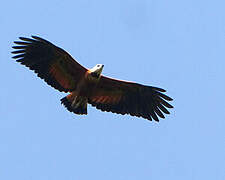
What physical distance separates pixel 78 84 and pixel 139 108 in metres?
2.53

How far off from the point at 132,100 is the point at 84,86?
80.7 inches

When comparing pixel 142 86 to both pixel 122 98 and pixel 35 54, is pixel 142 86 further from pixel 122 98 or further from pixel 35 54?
pixel 35 54

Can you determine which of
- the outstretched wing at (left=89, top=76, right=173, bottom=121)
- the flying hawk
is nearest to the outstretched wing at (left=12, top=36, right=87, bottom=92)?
the flying hawk

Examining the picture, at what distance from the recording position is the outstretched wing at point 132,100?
20.8 meters

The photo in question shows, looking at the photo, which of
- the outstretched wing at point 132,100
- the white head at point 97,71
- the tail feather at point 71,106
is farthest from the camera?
the outstretched wing at point 132,100

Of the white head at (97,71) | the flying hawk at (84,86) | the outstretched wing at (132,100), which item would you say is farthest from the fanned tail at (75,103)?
the white head at (97,71)

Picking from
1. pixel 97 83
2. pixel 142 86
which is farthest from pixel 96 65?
pixel 142 86

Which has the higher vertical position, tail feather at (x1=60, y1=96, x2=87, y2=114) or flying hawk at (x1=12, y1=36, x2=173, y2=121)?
flying hawk at (x1=12, y1=36, x2=173, y2=121)

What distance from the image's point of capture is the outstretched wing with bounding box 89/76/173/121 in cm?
2080

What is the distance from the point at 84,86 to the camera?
20125 millimetres

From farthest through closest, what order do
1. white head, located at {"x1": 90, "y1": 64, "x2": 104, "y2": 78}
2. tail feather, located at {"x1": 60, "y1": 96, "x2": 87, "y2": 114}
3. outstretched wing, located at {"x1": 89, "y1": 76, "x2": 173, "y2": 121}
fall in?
1. outstretched wing, located at {"x1": 89, "y1": 76, "x2": 173, "y2": 121}
2. tail feather, located at {"x1": 60, "y1": 96, "x2": 87, "y2": 114}
3. white head, located at {"x1": 90, "y1": 64, "x2": 104, "y2": 78}

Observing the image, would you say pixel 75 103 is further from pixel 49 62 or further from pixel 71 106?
pixel 49 62

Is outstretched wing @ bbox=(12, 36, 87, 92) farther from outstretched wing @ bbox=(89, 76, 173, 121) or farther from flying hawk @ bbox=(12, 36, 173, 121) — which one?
outstretched wing @ bbox=(89, 76, 173, 121)

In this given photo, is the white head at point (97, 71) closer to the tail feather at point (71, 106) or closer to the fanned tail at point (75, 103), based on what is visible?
the fanned tail at point (75, 103)
